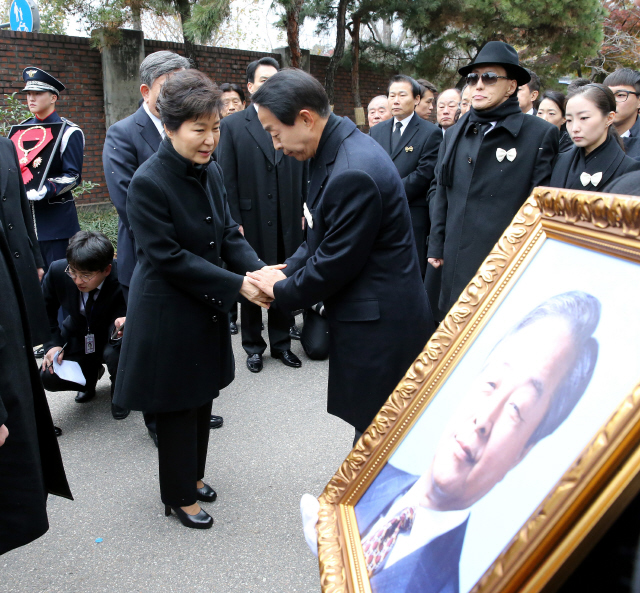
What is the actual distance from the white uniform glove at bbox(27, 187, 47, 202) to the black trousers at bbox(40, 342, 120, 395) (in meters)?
1.23

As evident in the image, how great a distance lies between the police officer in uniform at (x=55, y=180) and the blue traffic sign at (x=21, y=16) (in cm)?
382

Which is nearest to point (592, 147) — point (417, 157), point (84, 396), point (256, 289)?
point (417, 157)

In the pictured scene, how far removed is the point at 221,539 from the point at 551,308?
186cm

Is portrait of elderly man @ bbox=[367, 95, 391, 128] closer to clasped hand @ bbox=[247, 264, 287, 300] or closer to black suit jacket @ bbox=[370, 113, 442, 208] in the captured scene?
black suit jacket @ bbox=[370, 113, 442, 208]

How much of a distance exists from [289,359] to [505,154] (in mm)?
2001

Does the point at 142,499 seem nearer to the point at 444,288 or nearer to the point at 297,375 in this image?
the point at 297,375

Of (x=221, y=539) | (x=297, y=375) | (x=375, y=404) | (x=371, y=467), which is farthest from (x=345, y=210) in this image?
(x=297, y=375)

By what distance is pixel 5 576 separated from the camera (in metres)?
2.16

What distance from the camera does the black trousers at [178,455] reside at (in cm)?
229

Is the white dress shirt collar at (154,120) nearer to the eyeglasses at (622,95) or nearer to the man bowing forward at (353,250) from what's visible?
the man bowing forward at (353,250)

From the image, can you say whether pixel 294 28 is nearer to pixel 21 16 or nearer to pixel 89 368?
pixel 21 16

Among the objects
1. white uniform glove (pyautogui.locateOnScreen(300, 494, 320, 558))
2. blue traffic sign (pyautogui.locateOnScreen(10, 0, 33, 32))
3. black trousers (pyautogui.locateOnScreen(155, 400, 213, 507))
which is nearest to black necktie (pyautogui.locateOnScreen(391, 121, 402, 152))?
black trousers (pyautogui.locateOnScreen(155, 400, 213, 507))

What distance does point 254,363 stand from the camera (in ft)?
13.4

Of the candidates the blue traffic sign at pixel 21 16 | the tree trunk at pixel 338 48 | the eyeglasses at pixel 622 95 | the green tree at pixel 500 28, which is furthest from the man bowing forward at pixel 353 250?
the green tree at pixel 500 28
